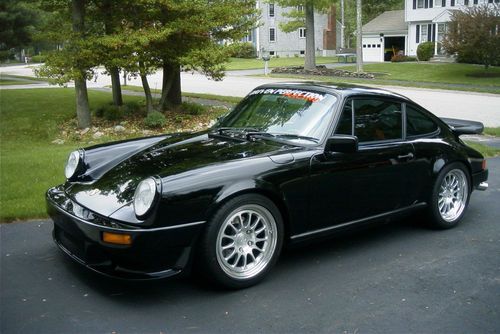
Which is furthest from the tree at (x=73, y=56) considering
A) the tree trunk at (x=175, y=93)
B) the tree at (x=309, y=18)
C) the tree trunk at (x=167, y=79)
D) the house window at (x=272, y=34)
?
the house window at (x=272, y=34)

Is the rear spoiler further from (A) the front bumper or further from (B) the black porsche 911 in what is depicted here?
(A) the front bumper

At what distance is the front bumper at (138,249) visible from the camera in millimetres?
3488

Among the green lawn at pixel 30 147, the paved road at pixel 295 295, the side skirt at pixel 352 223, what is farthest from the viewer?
the green lawn at pixel 30 147

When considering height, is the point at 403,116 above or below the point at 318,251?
above

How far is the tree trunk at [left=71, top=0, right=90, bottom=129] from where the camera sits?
12.4m

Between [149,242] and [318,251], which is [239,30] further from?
[149,242]

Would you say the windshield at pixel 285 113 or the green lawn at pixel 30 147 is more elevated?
the windshield at pixel 285 113

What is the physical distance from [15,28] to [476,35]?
27.4 metres

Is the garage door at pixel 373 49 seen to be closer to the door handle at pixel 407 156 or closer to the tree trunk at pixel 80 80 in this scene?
the tree trunk at pixel 80 80

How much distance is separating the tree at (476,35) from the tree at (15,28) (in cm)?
2461

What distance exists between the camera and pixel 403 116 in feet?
16.9

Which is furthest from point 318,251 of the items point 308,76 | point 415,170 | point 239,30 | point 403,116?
point 308,76

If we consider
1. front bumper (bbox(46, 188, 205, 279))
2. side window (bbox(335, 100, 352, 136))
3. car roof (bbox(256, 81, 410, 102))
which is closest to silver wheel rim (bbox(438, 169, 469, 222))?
car roof (bbox(256, 81, 410, 102))

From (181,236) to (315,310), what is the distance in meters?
1.01
